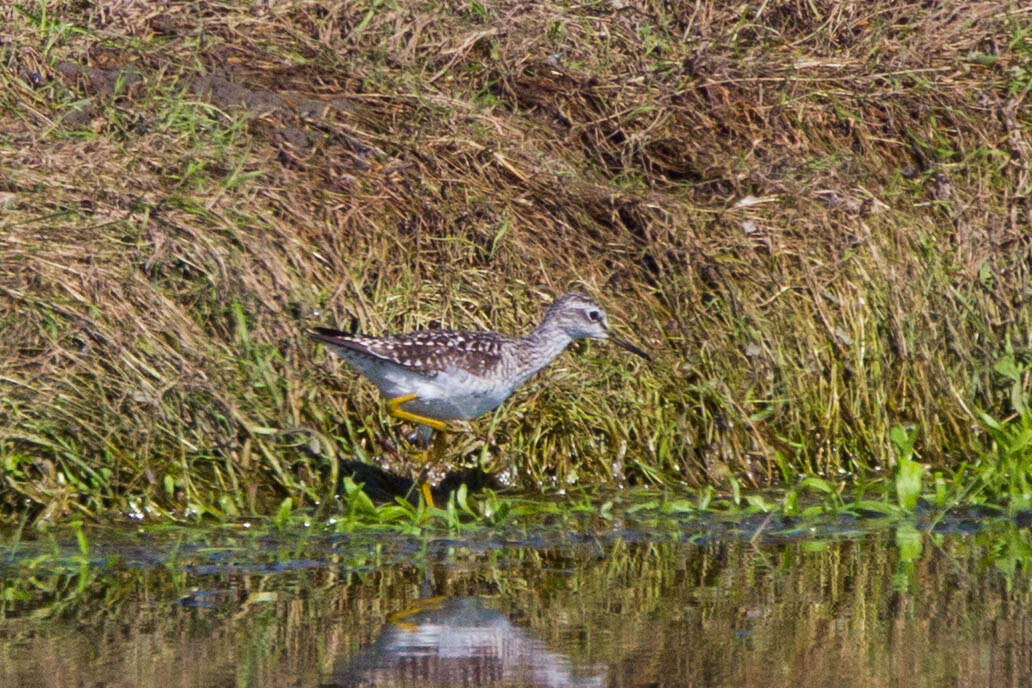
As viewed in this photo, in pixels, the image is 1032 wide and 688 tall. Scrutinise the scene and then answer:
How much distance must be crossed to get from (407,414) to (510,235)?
4.48 ft

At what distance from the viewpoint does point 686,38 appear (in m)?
9.82

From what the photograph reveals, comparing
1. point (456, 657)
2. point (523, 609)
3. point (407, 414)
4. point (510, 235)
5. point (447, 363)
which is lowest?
point (456, 657)

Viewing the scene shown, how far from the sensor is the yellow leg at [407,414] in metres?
7.24

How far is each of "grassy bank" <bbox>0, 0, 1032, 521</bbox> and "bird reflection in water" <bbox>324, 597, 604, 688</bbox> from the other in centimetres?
188

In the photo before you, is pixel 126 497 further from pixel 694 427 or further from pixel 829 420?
pixel 829 420

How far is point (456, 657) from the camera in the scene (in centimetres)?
485

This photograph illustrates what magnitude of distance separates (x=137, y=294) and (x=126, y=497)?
0.99 metres

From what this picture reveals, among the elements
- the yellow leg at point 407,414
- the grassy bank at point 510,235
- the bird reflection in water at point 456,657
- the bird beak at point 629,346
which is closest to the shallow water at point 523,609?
the bird reflection in water at point 456,657

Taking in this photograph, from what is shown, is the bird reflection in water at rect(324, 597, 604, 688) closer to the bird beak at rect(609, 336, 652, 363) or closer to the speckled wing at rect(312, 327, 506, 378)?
the speckled wing at rect(312, 327, 506, 378)

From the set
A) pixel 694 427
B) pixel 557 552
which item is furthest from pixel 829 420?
pixel 557 552

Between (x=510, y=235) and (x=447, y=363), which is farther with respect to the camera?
(x=510, y=235)

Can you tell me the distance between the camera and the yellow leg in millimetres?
7242

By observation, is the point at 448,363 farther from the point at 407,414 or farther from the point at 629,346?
the point at 629,346

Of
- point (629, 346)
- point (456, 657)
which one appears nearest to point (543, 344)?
point (629, 346)
